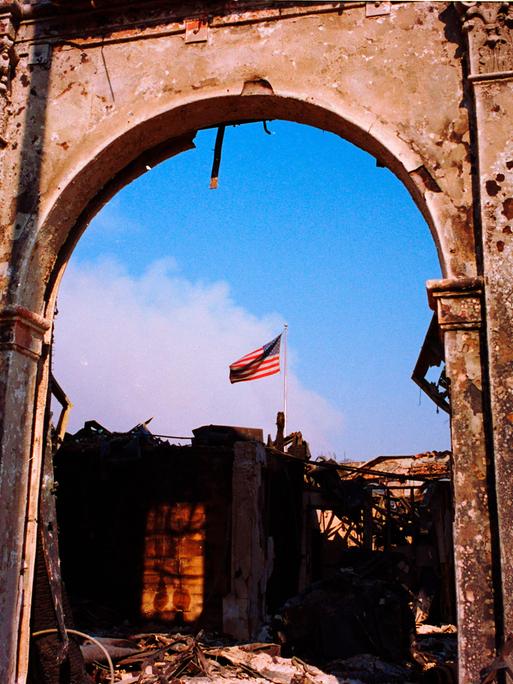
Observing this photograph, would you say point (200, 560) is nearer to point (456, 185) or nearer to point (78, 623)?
point (78, 623)

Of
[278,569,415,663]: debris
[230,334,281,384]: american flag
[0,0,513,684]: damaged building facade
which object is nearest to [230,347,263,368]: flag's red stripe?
[230,334,281,384]: american flag

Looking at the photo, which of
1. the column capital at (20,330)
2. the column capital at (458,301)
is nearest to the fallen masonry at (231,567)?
the column capital at (20,330)

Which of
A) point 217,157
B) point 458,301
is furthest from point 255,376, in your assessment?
point 458,301

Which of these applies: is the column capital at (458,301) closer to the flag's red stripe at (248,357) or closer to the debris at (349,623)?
the debris at (349,623)

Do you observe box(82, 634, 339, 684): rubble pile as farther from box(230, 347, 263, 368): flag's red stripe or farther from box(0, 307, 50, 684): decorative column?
box(230, 347, 263, 368): flag's red stripe

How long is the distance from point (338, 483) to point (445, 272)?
1045 cm

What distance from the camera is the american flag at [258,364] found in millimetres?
14680

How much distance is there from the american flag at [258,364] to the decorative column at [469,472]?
33.4 feet

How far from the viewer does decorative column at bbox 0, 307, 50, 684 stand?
4.89m

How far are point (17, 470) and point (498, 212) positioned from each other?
3.71 m

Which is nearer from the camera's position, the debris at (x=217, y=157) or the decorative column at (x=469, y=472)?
the decorative column at (x=469, y=472)

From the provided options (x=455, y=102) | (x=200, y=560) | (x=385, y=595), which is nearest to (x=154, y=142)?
(x=455, y=102)

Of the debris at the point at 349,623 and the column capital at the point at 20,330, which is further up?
the column capital at the point at 20,330

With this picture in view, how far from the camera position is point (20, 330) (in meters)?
5.20
